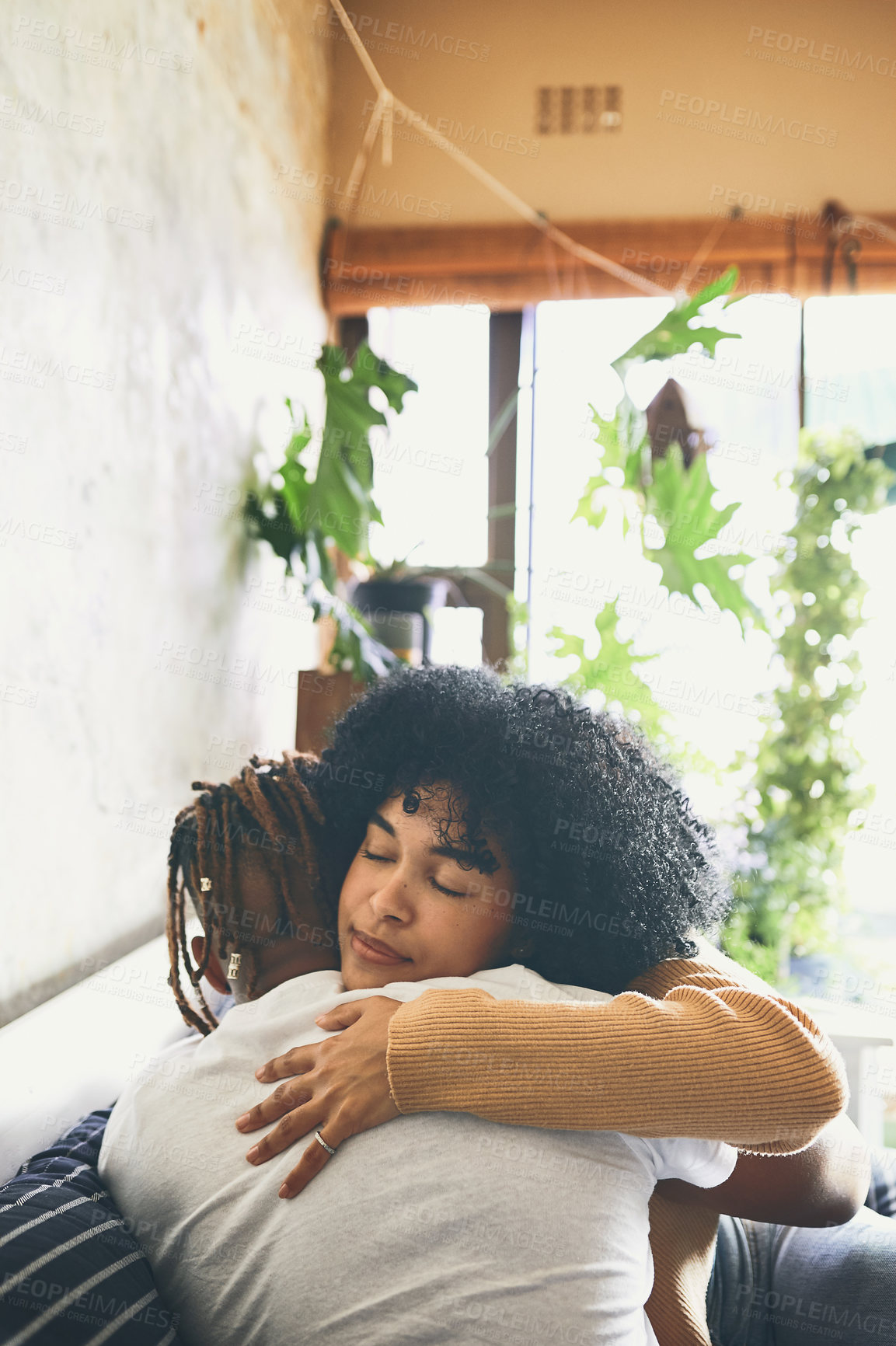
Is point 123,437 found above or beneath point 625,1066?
above

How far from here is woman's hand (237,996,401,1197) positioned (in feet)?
2.21

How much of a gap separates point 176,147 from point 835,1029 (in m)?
1.95

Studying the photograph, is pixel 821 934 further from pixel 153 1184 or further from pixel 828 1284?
pixel 153 1184

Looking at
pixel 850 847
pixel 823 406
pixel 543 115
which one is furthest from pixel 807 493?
pixel 543 115

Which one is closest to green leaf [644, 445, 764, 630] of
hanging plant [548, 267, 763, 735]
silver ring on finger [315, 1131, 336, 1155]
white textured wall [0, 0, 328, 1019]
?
hanging plant [548, 267, 763, 735]

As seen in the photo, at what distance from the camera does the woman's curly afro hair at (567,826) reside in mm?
868

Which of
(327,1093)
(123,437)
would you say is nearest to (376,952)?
(327,1093)

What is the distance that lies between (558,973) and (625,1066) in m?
0.21

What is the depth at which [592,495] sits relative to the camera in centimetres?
244

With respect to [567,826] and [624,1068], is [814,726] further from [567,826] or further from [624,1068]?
[624,1068]

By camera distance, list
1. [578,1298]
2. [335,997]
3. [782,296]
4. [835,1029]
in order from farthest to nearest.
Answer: [782,296], [835,1029], [335,997], [578,1298]

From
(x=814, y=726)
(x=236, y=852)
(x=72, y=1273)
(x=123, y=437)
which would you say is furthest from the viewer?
(x=814, y=726)

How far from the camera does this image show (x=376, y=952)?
850mm

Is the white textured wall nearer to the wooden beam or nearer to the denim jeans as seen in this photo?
the wooden beam
